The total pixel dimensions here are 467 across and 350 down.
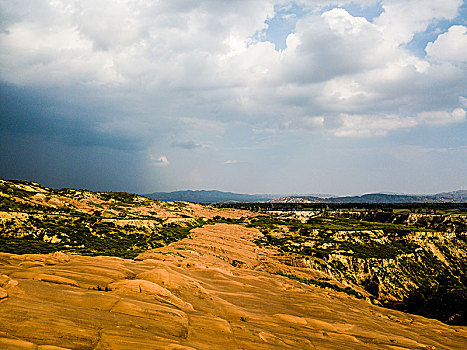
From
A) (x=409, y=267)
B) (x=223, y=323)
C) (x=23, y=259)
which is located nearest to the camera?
(x=223, y=323)

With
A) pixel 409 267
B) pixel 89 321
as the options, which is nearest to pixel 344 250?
pixel 409 267

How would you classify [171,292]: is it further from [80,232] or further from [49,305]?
[80,232]

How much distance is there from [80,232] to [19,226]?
7160mm

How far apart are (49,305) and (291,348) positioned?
1082 cm

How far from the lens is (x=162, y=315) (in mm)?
11727

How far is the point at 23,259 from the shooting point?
17875mm

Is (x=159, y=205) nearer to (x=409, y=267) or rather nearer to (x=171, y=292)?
(x=409, y=267)

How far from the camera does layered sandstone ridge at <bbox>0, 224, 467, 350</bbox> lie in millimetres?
8632

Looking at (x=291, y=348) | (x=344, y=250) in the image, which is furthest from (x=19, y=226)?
(x=344, y=250)

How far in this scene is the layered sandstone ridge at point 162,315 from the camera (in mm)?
8632

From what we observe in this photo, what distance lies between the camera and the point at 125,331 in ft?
30.7

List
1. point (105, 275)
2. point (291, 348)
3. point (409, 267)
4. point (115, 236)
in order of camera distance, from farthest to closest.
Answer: point (409, 267), point (115, 236), point (105, 275), point (291, 348)

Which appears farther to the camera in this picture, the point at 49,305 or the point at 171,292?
the point at 171,292

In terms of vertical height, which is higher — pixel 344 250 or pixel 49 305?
pixel 49 305
